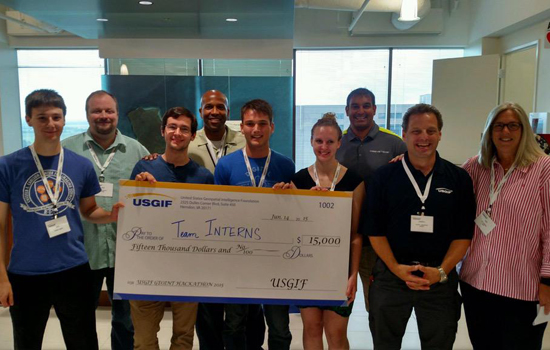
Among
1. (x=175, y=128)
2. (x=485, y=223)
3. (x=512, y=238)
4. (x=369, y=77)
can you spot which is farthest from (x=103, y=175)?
(x=369, y=77)

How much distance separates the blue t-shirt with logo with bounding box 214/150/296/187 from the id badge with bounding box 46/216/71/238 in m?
0.80

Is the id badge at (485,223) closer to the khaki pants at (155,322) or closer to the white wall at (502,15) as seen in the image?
the khaki pants at (155,322)

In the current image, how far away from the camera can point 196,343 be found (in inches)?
125

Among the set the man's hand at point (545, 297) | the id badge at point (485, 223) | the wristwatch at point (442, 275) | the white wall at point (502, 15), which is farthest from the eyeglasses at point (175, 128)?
the white wall at point (502, 15)

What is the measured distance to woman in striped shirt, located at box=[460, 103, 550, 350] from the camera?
75.2 inches

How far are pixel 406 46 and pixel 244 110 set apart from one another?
5.61m

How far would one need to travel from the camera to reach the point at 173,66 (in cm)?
515

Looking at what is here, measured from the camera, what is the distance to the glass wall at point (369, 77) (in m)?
7.18

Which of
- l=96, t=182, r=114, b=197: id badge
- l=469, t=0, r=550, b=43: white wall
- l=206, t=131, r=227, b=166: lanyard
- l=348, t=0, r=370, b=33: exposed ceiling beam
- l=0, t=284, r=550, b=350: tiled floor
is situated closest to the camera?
l=96, t=182, r=114, b=197: id badge

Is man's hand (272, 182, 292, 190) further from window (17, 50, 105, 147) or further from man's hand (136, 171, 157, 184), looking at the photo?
window (17, 50, 105, 147)

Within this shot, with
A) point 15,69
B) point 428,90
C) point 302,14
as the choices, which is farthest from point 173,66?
point 428,90

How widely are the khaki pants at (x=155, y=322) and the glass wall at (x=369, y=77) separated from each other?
5622 millimetres

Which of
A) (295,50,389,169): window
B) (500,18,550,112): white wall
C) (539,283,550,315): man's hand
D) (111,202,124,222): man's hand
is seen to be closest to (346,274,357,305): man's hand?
(539,283,550,315): man's hand

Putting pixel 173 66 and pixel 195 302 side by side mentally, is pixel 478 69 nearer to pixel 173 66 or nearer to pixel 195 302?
pixel 173 66
